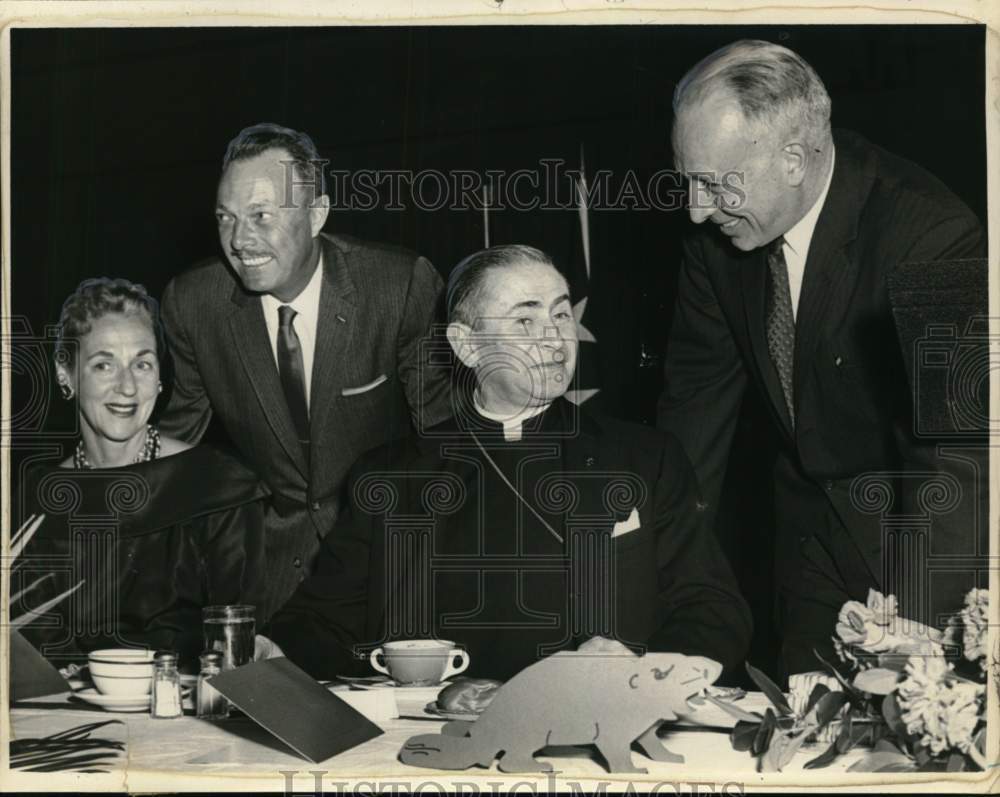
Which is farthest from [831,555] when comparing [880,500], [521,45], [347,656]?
[521,45]

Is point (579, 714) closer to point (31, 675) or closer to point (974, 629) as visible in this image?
point (974, 629)

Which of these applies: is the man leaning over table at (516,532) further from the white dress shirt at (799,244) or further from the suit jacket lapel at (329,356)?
the white dress shirt at (799,244)

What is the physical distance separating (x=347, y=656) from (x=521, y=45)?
5.71 feet

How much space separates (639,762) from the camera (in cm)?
385

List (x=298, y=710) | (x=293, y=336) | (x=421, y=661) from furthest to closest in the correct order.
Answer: (x=293, y=336), (x=421, y=661), (x=298, y=710)

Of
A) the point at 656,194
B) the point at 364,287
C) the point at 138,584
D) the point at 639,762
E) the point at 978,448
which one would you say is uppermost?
the point at 656,194

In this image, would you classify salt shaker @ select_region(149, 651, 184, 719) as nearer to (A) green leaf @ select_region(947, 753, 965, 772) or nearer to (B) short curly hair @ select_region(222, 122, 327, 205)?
(B) short curly hair @ select_region(222, 122, 327, 205)

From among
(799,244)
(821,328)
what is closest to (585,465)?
(821,328)

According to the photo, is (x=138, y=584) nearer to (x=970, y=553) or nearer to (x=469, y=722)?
(x=469, y=722)

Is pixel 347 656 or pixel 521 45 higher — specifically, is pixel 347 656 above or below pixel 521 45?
below

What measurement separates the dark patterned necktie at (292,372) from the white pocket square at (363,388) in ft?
0.38

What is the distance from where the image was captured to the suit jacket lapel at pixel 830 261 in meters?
4.03

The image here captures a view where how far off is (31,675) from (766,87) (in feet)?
8.36
